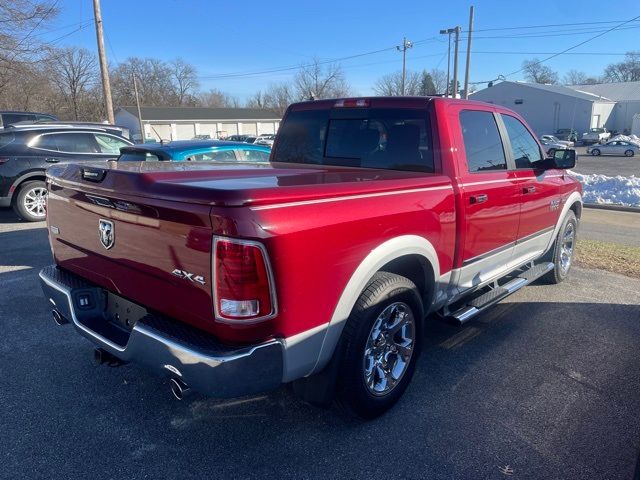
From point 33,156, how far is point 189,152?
3.66 meters

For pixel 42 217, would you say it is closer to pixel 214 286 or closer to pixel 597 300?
pixel 214 286

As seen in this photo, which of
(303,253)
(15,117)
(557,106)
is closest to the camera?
(303,253)

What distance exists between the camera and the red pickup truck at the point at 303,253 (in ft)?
6.80

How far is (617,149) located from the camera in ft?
125

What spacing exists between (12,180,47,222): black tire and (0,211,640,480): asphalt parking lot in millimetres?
5291

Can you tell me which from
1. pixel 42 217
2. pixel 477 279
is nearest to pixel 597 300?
pixel 477 279

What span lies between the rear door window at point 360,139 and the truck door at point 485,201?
1.13ft

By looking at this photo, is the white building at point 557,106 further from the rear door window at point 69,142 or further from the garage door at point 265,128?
the rear door window at point 69,142

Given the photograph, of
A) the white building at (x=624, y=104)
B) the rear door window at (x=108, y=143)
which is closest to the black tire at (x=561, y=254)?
the rear door window at (x=108, y=143)

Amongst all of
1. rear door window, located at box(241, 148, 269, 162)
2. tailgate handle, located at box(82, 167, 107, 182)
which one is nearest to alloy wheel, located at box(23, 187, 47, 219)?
rear door window, located at box(241, 148, 269, 162)

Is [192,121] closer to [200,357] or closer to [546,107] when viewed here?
[546,107]

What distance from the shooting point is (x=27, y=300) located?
478 centimetres

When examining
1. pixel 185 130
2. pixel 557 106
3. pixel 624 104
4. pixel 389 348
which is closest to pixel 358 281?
pixel 389 348

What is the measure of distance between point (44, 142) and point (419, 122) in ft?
26.8
